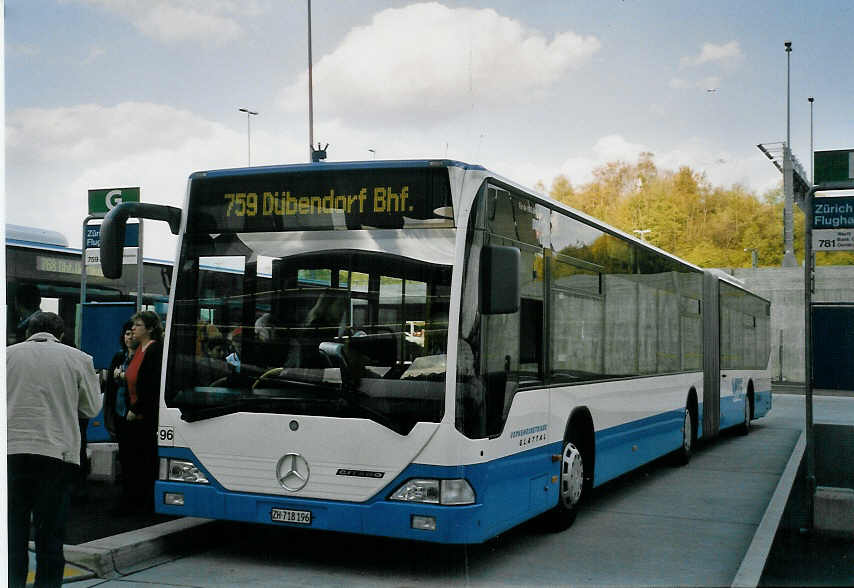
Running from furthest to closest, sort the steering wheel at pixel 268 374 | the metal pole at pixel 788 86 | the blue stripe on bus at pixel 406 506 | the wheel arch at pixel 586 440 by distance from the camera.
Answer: the wheel arch at pixel 586 440, the metal pole at pixel 788 86, the steering wheel at pixel 268 374, the blue stripe on bus at pixel 406 506

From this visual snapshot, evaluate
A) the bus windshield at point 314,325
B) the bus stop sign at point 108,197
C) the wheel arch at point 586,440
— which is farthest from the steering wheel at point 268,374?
the bus stop sign at point 108,197

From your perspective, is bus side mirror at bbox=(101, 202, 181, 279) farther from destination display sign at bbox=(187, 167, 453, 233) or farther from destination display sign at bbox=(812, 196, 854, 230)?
destination display sign at bbox=(812, 196, 854, 230)

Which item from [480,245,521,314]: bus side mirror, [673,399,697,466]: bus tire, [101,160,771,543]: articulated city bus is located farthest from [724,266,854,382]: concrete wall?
[480,245,521,314]: bus side mirror

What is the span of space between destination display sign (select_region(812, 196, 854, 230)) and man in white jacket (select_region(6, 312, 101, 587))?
233 inches

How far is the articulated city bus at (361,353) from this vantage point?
6551 millimetres

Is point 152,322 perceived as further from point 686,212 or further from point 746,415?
point 686,212

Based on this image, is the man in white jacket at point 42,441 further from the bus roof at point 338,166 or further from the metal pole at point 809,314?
the metal pole at point 809,314

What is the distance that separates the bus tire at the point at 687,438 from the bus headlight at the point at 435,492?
25.3ft

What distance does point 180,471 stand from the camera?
7.21 meters

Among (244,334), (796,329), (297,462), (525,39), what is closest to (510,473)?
(297,462)

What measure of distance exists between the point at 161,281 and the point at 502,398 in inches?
430

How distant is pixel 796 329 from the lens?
38594mm

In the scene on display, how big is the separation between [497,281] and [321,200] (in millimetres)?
1378

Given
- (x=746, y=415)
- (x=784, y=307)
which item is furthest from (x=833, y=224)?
(x=784, y=307)
